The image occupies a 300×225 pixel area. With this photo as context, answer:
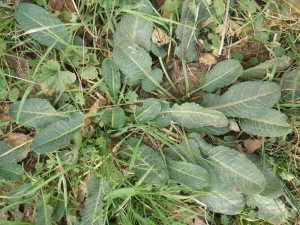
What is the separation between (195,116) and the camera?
176 cm

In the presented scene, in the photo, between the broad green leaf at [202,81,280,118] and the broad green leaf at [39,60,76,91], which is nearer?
the broad green leaf at [202,81,280,118]

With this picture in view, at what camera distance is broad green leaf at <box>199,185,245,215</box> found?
1.81 metres

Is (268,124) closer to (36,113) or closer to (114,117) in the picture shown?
(114,117)

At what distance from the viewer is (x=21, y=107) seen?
5.98 ft

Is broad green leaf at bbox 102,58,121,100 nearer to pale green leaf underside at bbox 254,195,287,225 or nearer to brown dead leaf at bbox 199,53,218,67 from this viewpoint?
brown dead leaf at bbox 199,53,218,67

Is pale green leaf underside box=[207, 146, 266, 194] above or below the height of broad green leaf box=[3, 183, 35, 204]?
above

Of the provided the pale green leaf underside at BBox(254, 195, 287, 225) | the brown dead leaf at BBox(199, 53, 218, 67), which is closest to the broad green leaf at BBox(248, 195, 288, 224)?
the pale green leaf underside at BBox(254, 195, 287, 225)

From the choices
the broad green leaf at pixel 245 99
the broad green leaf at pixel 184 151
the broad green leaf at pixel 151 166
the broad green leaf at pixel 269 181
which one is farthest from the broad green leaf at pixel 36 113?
the broad green leaf at pixel 269 181

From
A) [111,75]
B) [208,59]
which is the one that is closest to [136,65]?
[111,75]

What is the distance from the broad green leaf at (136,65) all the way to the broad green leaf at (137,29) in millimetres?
51

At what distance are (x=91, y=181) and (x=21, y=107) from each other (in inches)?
20.8

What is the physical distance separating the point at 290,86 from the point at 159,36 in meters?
0.72

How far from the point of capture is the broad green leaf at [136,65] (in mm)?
1757

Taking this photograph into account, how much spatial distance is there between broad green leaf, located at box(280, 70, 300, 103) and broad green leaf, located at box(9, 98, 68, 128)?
1.15 metres
